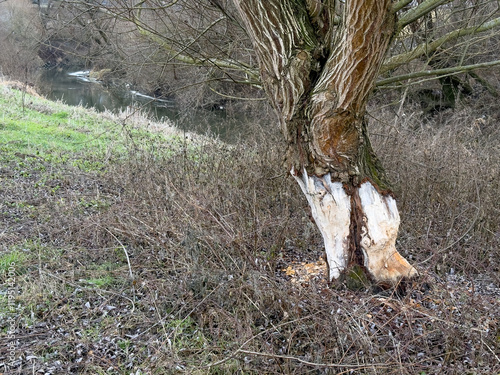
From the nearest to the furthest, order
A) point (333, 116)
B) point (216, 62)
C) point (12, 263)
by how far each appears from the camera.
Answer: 1. point (333, 116)
2. point (12, 263)
3. point (216, 62)

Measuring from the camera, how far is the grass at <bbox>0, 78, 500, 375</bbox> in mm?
2840

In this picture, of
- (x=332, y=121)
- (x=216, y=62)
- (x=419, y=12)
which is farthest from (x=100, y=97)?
(x=332, y=121)

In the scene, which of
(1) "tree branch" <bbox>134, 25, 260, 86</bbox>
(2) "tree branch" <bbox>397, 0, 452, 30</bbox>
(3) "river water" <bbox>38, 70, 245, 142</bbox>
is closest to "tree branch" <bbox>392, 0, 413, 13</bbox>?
(2) "tree branch" <bbox>397, 0, 452, 30</bbox>

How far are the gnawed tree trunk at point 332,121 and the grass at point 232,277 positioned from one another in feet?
1.35

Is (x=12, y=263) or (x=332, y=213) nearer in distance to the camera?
(x=332, y=213)

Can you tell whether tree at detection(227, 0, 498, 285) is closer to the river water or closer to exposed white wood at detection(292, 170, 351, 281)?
exposed white wood at detection(292, 170, 351, 281)

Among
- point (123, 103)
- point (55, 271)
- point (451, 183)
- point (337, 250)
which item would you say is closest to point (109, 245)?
point (55, 271)

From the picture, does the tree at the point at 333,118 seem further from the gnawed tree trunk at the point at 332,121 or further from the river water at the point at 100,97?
the river water at the point at 100,97

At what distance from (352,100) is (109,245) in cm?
304

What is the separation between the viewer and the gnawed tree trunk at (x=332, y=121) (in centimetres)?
331

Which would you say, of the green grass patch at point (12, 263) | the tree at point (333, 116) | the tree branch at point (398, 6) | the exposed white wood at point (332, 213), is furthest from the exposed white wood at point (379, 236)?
the green grass patch at point (12, 263)

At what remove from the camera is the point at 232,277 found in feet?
11.6

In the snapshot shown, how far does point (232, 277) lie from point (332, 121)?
1.54 meters

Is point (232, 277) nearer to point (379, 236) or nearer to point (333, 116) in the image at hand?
point (379, 236)
